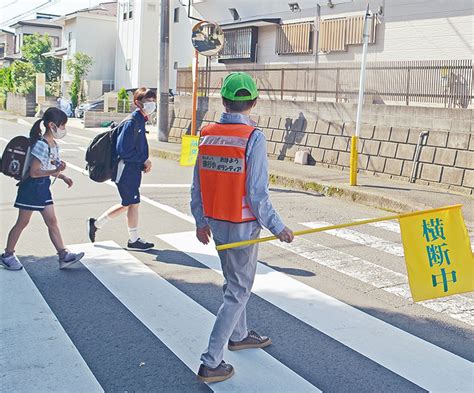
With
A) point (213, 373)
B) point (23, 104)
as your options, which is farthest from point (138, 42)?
point (213, 373)

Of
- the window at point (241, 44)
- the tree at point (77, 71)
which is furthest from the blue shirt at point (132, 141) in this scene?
the tree at point (77, 71)

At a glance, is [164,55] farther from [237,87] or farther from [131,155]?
[237,87]

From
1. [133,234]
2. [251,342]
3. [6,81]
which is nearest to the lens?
[251,342]

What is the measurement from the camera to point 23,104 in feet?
129

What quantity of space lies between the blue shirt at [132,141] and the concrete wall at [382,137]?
6.80 meters

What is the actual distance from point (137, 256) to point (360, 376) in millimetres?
3445

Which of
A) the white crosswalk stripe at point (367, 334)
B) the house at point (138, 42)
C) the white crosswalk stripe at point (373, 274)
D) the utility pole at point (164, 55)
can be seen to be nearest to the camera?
the white crosswalk stripe at point (367, 334)

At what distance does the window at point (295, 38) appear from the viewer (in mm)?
21656

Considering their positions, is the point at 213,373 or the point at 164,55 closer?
the point at 213,373

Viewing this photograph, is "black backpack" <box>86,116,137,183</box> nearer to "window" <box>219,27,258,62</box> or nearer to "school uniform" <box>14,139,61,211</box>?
"school uniform" <box>14,139,61,211</box>

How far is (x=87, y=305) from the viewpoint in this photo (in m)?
5.18

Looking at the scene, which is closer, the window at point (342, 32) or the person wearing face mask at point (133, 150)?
the person wearing face mask at point (133, 150)

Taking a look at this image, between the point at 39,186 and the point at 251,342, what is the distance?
2.79m

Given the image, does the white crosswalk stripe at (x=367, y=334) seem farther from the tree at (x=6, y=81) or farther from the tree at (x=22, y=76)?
the tree at (x=6, y=81)
